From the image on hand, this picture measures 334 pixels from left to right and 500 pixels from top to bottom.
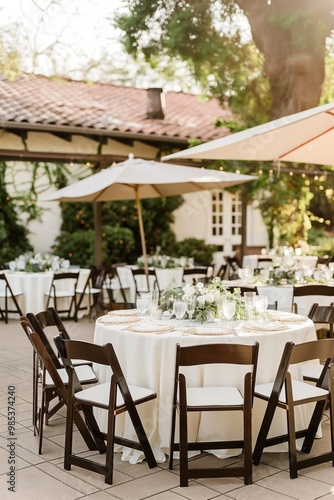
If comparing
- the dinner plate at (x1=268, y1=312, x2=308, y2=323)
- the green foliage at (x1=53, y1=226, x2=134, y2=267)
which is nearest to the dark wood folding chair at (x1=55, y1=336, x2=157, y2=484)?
the dinner plate at (x1=268, y1=312, x2=308, y2=323)

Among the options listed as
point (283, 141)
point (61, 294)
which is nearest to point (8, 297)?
point (61, 294)

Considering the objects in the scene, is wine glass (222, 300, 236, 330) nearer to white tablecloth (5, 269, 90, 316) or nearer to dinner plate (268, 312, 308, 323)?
dinner plate (268, 312, 308, 323)

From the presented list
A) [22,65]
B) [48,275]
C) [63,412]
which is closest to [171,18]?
[22,65]

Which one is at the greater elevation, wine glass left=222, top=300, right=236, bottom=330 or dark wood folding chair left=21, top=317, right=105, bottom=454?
wine glass left=222, top=300, right=236, bottom=330

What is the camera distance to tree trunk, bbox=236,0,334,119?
12.1m

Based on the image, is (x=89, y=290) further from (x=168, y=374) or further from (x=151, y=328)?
(x=168, y=374)

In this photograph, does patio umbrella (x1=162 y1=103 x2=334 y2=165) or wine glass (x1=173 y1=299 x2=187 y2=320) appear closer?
wine glass (x1=173 y1=299 x2=187 y2=320)

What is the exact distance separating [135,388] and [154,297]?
3.34ft

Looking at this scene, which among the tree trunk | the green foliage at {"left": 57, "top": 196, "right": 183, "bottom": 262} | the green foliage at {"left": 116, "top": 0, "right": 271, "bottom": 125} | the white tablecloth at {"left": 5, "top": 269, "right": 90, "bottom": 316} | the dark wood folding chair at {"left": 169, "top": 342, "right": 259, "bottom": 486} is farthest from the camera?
the green foliage at {"left": 57, "top": 196, "right": 183, "bottom": 262}

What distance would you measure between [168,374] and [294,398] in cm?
83

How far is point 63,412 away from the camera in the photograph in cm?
580

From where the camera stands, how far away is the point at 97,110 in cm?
1630

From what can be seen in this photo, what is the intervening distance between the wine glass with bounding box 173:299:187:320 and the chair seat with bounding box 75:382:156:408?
30.2 inches

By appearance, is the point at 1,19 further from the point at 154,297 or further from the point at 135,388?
the point at 135,388
